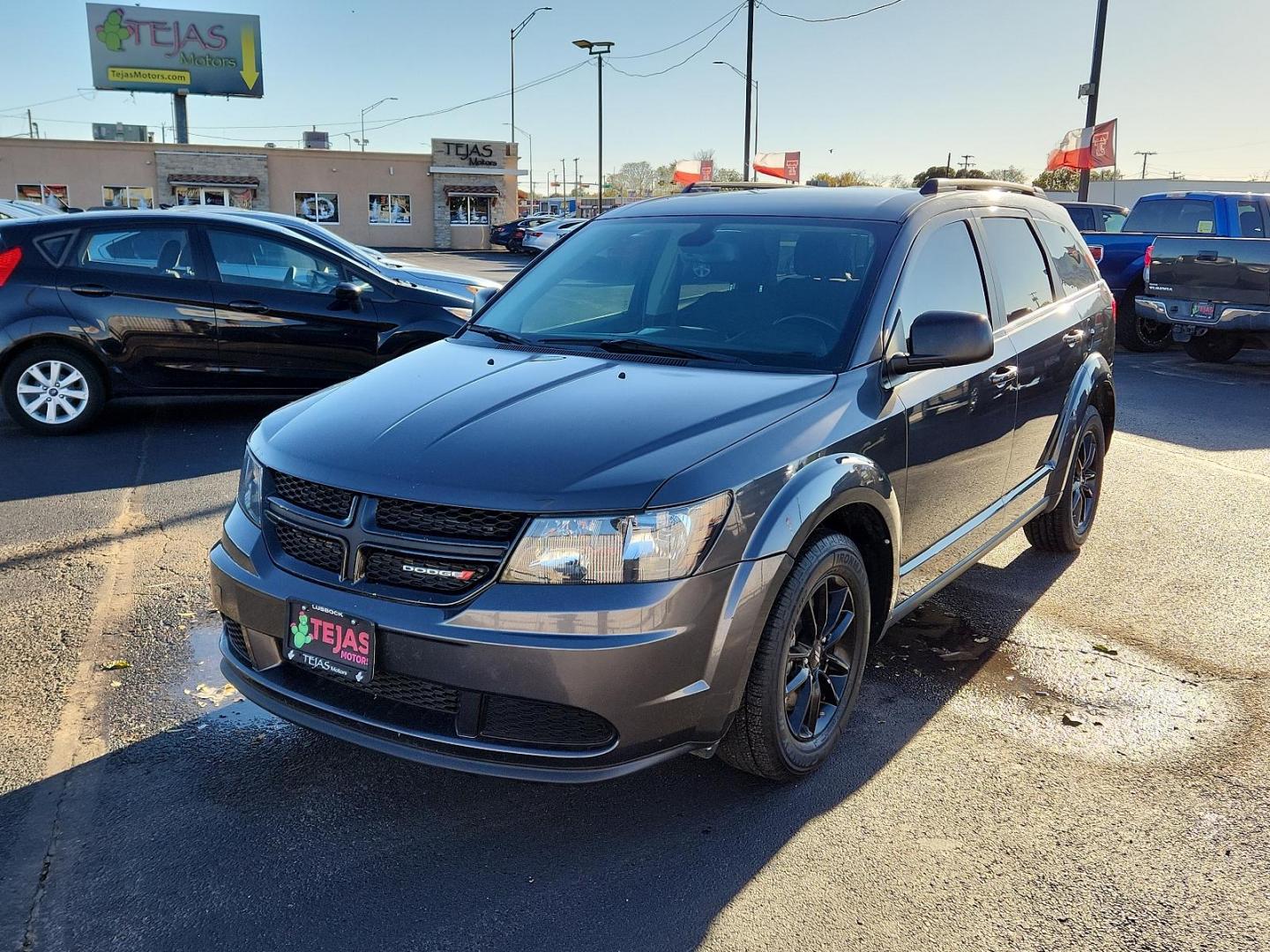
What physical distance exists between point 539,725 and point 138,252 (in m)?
6.72

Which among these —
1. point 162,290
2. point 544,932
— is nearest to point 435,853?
point 544,932

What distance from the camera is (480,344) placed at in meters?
4.16

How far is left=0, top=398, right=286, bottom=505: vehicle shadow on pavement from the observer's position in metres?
6.82

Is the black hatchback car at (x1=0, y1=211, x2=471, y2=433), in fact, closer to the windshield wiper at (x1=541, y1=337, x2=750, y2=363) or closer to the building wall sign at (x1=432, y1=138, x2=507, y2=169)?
the windshield wiper at (x1=541, y1=337, x2=750, y2=363)

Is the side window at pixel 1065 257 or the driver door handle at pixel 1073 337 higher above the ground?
the side window at pixel 1065 257

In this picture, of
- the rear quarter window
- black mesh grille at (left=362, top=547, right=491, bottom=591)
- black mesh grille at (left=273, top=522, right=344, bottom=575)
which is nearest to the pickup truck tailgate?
the rear quarter window

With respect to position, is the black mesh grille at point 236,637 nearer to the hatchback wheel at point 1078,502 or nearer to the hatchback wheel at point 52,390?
the hatchback wheel at point 1078,502

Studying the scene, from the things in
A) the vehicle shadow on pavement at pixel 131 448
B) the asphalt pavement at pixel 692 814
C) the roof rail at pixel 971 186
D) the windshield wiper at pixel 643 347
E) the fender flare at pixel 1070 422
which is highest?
the roof rail at pixel 971 186

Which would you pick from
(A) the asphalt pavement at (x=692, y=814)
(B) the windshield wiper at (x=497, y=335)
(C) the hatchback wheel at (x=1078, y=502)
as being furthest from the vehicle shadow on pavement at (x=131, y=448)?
(C) the hatchback wheel at (x=1078, y=502)

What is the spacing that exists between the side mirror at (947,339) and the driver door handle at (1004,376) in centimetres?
71

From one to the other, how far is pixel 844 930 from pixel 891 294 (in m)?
2.09

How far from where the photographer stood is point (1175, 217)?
46.4ft

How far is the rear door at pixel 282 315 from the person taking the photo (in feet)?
27.1

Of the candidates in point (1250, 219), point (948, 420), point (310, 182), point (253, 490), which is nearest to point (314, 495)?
point (253, 490)
